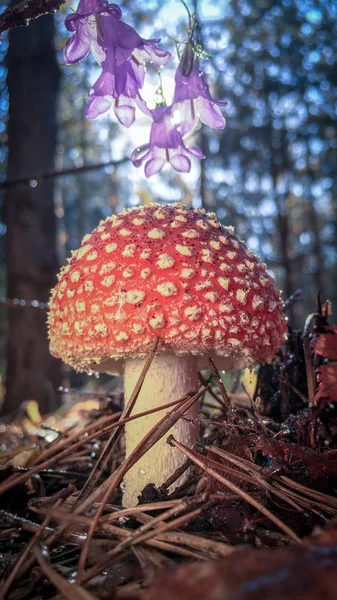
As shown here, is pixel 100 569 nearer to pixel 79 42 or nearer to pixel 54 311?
pixel 54 311

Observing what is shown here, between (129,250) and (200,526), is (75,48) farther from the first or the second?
(200,526)

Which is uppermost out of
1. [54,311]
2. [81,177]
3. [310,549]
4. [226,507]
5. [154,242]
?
[81,177]

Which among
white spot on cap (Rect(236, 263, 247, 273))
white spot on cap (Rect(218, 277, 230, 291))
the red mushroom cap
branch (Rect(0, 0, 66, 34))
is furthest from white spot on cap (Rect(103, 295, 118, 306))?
branch (Rect(0, 0, 66, 34))

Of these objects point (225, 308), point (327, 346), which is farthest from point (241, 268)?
point (327, 346)

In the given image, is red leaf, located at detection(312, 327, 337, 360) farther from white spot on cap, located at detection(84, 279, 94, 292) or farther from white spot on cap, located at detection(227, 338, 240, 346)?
white spot on cap, located at detection(84, 279, 94, 292)

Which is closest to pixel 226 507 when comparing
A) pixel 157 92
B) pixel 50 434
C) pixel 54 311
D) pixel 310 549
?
pixel 310 549

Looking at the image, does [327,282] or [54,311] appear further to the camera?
[327,282]

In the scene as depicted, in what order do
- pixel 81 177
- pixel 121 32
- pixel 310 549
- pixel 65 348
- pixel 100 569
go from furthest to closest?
pixel 81 177 → pixel 65 348 → pixel 121 32 → pixel 100 569 → pixel 310 549

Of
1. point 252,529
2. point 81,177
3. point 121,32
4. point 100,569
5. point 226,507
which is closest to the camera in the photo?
point 100,569
